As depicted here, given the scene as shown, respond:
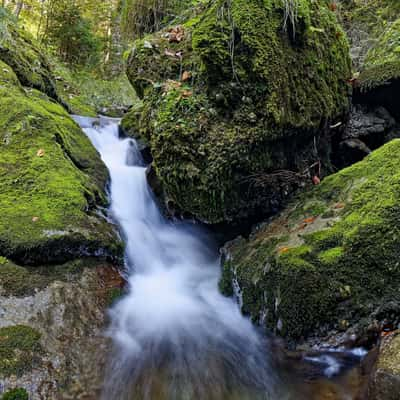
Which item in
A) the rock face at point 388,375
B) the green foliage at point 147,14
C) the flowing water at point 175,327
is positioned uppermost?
the green foliage at point 147,14

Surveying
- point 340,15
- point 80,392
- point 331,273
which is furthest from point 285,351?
point 340,15

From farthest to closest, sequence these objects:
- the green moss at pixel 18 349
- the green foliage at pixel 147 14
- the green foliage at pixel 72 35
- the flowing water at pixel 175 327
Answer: the green foliage at pixel 72 35
the green foliage at pixel 147 14
the flowing water at pixel 175 327
the green moss at pixel 18 349

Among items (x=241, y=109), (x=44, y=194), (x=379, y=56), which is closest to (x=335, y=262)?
(x=241, y=109)

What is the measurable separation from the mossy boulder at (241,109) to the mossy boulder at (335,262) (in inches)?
31.2

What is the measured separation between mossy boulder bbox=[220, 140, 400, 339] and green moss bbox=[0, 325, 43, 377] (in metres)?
1.97

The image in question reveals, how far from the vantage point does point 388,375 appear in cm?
207

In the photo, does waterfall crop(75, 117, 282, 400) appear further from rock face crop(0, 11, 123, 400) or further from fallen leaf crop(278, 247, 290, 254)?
fallen leaf crop(278, 247, 290, 254)

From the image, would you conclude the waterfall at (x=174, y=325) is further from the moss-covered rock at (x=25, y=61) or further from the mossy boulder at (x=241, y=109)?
the moss-covered rock at (x=25, y=61)

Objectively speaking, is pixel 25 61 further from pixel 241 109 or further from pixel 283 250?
pixel 283 250

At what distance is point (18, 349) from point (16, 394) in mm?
331

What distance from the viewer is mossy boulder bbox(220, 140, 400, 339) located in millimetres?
2766

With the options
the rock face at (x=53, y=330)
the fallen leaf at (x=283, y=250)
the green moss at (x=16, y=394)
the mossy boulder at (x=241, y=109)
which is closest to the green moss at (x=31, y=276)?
the rock face at (x=53, y=330)

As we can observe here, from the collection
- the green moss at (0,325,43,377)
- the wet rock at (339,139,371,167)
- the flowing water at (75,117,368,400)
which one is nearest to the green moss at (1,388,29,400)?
the green moss at (0,325,43,377)

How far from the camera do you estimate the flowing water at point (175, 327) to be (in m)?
2.65
